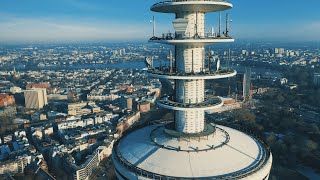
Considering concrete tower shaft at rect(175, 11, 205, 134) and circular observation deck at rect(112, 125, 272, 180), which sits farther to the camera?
concrete tower shaft at rect(175, 11, 205, 134)

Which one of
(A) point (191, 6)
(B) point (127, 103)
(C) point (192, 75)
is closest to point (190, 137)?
(C) point (192, 75)

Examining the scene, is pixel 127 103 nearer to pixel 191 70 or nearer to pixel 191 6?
pixel 191 70

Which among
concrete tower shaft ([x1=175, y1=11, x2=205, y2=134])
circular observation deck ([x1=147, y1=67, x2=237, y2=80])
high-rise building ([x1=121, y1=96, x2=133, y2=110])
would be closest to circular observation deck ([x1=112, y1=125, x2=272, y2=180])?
concrete tower shaft ([x1=175, y1=11, x2=205, y2=134])

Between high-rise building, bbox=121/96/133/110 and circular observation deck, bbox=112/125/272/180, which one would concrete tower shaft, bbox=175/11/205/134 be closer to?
circular observation deck, bbox=112/125/272/180

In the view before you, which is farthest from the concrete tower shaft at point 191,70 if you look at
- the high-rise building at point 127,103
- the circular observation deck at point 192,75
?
the high-rise building at point 127,103

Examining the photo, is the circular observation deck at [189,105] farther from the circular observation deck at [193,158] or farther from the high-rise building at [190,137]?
the circular observation deck at [193,158]

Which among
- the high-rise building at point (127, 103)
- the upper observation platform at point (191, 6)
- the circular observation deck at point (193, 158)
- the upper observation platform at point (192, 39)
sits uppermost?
the upper observation platform at point (191, 6)
